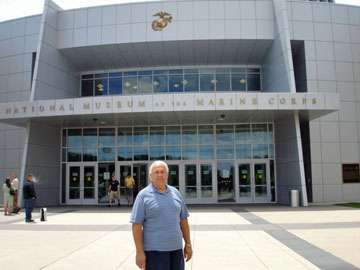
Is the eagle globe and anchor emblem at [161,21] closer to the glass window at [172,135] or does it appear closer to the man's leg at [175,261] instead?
the glass window at [172,135]

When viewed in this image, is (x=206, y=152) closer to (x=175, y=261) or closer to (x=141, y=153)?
(x=141, y=153)

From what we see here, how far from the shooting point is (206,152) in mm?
22406

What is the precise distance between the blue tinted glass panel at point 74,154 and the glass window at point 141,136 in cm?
374

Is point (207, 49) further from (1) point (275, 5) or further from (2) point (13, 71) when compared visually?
(2) point (13, 71)

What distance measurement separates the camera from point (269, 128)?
2241 centimetres

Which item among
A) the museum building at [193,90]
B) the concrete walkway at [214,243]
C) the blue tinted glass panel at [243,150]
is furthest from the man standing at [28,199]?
the blue tinted glass panel at [243,150]

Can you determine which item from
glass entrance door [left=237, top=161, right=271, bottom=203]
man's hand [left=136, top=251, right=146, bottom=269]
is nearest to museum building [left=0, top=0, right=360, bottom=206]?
glass entrance door [left=237, top=161, right=271, bottom=203]

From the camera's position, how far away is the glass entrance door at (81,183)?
22.8m

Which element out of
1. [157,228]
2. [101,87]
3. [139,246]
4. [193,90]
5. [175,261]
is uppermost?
[101,87]

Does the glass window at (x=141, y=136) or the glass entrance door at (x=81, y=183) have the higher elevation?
the glass window at (x=141, y=136)

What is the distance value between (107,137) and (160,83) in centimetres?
486

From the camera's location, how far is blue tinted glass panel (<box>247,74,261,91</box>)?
23422mm

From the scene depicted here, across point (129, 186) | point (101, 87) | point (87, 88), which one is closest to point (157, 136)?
point (129, 186)

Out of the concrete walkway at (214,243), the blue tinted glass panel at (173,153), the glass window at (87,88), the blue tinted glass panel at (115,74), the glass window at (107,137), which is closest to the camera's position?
the concrete walkway at (214,243)
